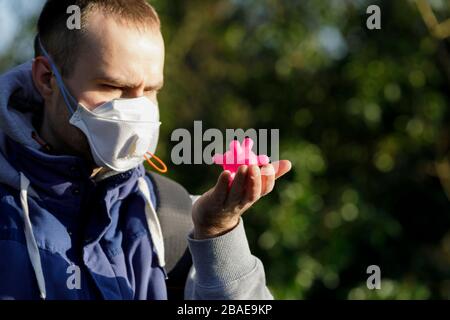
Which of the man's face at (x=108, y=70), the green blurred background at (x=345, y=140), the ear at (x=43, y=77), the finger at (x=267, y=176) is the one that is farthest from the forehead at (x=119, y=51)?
the green blurred background at (x=345, y=140)

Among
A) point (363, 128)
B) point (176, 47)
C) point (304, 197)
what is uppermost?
point (176, 47)

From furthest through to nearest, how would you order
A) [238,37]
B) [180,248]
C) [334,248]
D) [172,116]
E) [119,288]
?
[172,116] < [238,37] < [334,248] < [180,248] < [119,288]

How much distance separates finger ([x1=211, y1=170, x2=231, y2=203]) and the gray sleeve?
0.36ft

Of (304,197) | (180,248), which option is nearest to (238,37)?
(304,197)

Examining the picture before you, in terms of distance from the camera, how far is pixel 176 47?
3.95m

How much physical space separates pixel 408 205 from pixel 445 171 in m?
0.22

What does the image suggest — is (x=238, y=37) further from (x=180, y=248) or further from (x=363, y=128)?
(x=180, y=248)

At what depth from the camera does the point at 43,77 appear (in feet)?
5.63

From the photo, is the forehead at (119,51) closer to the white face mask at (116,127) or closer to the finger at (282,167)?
the white face mask at (116,127)

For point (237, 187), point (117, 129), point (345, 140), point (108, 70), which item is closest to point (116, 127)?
point (117, 129)

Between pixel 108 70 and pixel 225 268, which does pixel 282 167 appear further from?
pixel 108 70

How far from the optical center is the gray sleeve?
5.08 ft

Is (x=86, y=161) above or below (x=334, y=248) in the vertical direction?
Answer: above

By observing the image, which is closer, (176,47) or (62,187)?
(62,187)
